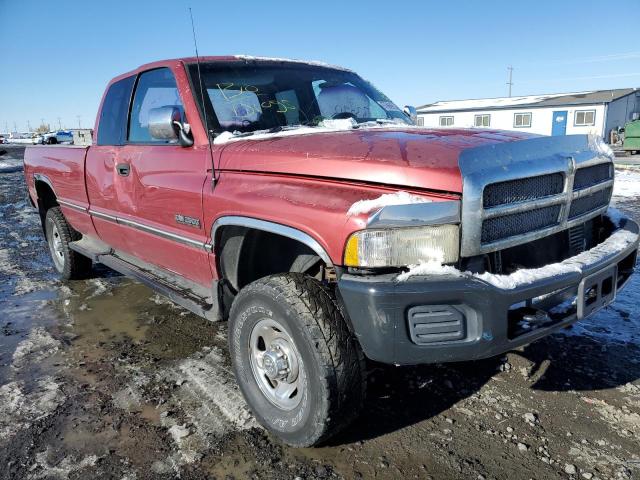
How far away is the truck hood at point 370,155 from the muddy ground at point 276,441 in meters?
1.35

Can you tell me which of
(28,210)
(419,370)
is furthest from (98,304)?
(28,210)

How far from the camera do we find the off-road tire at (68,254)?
5289 millimetres

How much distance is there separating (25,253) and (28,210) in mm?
4367

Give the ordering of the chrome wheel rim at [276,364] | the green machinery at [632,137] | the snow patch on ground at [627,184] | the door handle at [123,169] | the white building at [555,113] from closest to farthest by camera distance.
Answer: the chrome wheel rim at [276,364] < the door handle at [123,169] < the snow patch on ground at [627,184] < the green machinery at [632,137] < the white building at [555,113]

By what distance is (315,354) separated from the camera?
2.16 meters

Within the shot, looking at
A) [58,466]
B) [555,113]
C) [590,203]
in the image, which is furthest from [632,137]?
[58,466]

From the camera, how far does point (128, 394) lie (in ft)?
9.95

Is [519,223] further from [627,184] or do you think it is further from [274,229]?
[627,184]

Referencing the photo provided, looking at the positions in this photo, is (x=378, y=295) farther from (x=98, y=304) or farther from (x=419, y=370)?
(x=98, y=304)

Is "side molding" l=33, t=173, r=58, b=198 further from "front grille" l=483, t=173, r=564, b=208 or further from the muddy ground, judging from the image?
"front grille" l=483, t=173, r=564, b=208

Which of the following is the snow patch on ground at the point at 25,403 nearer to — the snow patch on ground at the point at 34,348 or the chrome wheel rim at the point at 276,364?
the snow patch on ground at the point at 34,348

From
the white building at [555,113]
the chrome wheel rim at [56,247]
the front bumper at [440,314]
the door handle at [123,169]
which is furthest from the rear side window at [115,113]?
the white building at [555,113]

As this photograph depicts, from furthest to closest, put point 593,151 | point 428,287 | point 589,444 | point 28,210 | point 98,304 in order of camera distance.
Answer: point 28,210 → point 98,304 → point 593,151 → point 589,444 → point 428,287

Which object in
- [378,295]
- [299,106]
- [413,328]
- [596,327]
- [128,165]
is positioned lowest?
[596,327]
